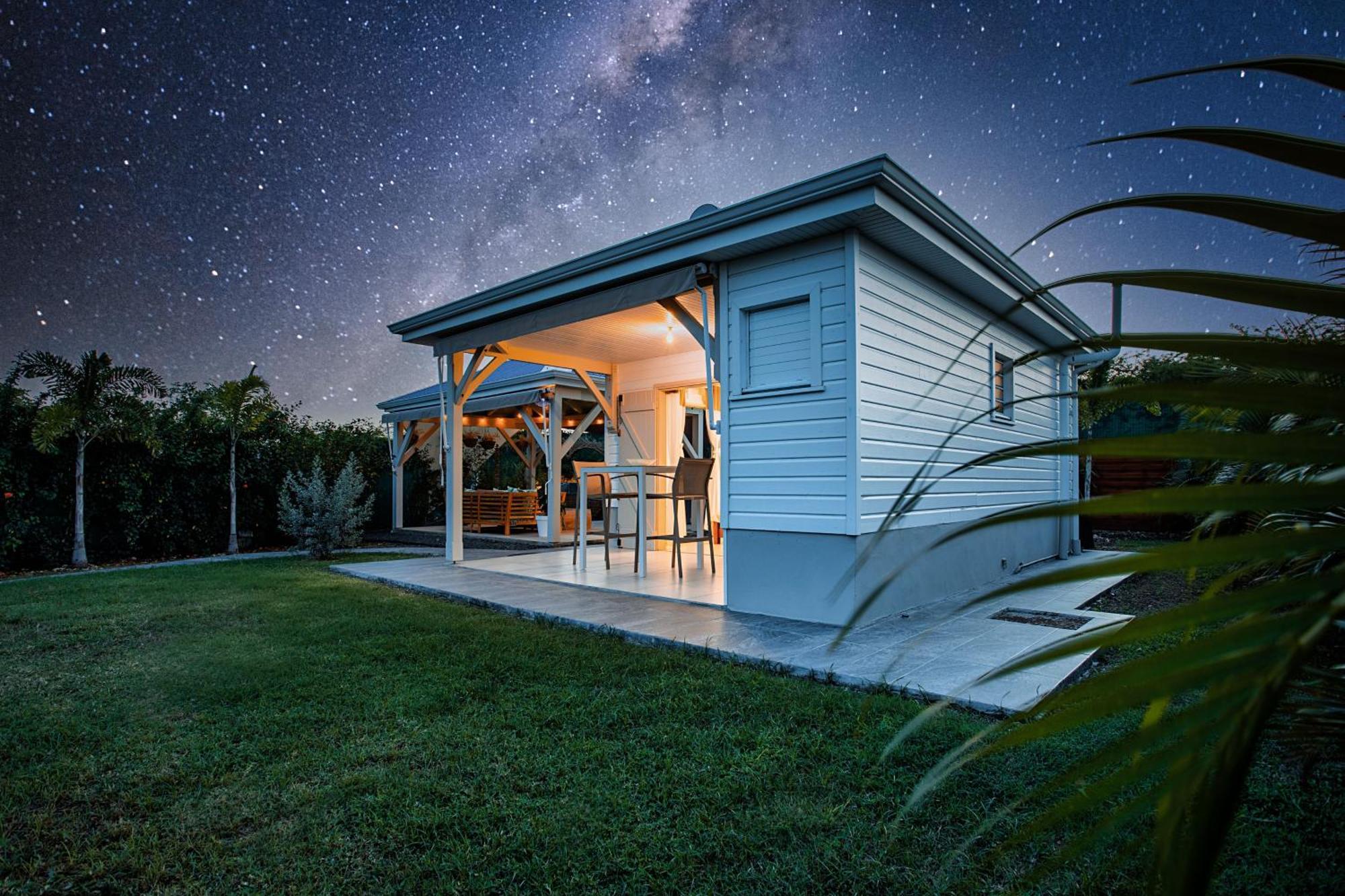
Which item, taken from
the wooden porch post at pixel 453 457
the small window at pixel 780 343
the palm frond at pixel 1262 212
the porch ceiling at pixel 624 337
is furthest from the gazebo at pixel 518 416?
the palm frond at pixel 1262 212

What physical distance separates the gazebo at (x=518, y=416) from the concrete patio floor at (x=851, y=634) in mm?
4032

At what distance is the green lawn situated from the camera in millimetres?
1870

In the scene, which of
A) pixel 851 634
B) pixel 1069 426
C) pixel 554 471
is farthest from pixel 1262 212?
pixel 554 471

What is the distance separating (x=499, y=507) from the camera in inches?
496

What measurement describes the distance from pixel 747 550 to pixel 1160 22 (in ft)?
31.5

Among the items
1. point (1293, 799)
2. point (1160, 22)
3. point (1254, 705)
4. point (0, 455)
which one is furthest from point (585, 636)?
point (1160, 22)

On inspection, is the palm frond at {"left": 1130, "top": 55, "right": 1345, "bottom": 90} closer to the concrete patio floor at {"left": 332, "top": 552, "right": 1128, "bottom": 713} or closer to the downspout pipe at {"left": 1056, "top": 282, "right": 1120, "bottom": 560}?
the concrete patio floor at {"left": 332, "top": 552, "right": 1128, "bottom": 713}

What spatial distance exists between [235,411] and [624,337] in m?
6.31

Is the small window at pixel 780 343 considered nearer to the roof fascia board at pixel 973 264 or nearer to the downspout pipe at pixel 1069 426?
the roof fascia board at pixel 973 264

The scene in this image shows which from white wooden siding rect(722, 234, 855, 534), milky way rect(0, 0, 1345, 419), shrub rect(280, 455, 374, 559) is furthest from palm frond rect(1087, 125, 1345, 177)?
shrub rect(280, 455, 374, 559)

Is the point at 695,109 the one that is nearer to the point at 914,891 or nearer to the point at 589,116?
the point at 589,116

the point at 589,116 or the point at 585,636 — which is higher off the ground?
the point at 589,116

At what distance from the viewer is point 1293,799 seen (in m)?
2.16

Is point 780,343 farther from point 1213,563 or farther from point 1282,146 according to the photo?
point 1213,563
